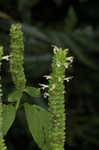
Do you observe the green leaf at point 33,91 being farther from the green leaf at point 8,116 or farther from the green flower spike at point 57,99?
the green flower spike at point 57,99

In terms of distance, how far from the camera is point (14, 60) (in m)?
1.00

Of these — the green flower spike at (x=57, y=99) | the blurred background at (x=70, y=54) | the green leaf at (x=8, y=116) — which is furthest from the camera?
the blurred background at (x=70, y=54)

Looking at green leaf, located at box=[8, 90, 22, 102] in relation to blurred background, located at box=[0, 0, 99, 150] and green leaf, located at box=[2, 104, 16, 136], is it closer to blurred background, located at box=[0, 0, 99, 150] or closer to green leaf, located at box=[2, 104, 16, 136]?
green leaf, located at box=[2, 104, 16, 136]

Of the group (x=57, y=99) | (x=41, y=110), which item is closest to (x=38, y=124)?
(x=41, y=110)

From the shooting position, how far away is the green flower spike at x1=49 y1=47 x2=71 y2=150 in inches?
33.4

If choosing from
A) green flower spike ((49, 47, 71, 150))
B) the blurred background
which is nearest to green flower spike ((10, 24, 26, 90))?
green flower spike ((49, 47, 71, 150))

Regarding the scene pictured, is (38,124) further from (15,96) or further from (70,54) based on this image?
(70,54)

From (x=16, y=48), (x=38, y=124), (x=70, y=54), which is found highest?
(x=70, y=54)

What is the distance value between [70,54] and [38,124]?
1.97 m

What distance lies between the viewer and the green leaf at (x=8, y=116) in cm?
96

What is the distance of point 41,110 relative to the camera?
1.03 metres

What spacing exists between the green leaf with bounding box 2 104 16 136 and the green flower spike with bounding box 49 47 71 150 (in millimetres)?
121

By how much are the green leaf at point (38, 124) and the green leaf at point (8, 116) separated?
0.04 m

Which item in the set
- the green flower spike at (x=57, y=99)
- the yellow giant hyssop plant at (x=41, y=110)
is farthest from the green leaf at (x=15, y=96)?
the green flower spike at (x=57, y=99)
